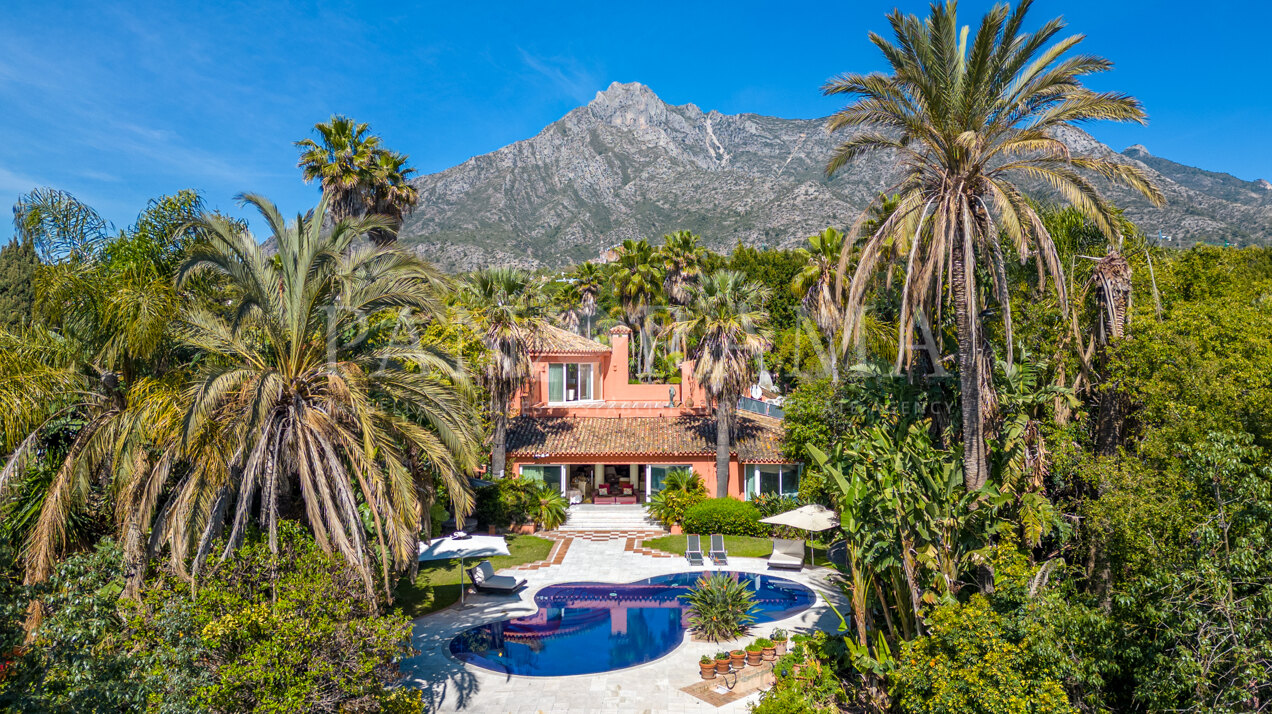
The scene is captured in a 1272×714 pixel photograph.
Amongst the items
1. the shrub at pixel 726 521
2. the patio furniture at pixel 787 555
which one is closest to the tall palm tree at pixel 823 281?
the shrub at pixel 726 521

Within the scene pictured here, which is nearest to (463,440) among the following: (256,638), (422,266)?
(422,266)

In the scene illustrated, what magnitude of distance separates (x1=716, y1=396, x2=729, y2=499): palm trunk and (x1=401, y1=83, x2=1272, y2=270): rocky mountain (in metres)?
58.1

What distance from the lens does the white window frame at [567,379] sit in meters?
34.2

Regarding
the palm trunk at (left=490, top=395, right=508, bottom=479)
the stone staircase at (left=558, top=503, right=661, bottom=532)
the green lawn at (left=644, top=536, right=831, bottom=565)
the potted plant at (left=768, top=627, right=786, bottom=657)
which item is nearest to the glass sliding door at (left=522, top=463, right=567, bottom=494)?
the stone staircase at (left=558, top=503, right=661, bottom=532)

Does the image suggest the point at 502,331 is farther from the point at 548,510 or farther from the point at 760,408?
the point at 760,408

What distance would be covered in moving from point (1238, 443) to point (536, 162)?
158 meters

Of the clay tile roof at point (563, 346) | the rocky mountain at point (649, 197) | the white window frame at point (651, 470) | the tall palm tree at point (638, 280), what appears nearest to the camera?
the white window frame at point (651, 470)

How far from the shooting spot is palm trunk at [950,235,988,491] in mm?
10914

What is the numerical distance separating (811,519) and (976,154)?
11101 millimetres

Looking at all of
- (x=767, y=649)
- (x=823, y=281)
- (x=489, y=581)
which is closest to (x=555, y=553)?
(x=489, y=581)

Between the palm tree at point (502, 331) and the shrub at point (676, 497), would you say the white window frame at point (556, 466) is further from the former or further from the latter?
the shrub at point (676, 497)

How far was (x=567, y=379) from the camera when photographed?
113ft

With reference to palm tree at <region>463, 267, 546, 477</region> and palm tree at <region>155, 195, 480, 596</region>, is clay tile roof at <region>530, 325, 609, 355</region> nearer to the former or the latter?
palm tree at <region>463, 267, 546, 477</region>

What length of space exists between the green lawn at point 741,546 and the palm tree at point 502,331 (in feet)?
26.0
